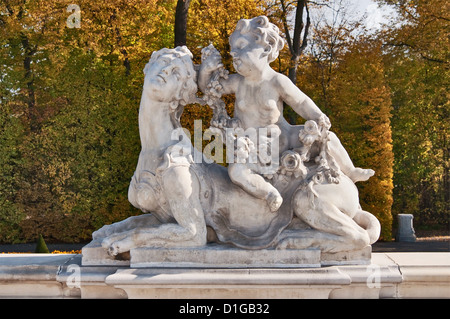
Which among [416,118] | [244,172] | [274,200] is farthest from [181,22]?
[416,118]

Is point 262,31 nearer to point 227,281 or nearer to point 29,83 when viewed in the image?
point 227,281

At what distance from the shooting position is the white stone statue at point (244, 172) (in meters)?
4.36

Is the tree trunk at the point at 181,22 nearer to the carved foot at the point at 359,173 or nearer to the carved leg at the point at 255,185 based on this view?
the carved foot at the point at 359,173

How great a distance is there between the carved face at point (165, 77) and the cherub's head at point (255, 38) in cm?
48

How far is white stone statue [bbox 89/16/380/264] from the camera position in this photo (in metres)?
4.36

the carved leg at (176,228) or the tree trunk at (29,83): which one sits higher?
the tree trunk at (29,83)

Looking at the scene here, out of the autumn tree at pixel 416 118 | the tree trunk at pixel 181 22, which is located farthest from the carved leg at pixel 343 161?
the autumn tree at pixel 416 118

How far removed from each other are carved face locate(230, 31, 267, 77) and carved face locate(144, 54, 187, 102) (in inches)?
18.3

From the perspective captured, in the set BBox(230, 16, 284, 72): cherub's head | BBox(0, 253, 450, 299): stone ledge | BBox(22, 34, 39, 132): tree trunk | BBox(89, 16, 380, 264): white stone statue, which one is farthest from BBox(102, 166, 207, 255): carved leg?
BBox(22, 34, 39, 132): tree trunk

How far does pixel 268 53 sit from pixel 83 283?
2.38 m

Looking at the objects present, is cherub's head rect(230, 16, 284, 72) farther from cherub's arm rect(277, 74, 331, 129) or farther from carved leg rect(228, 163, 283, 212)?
carved leg rect(228, 163, 283, 212)
